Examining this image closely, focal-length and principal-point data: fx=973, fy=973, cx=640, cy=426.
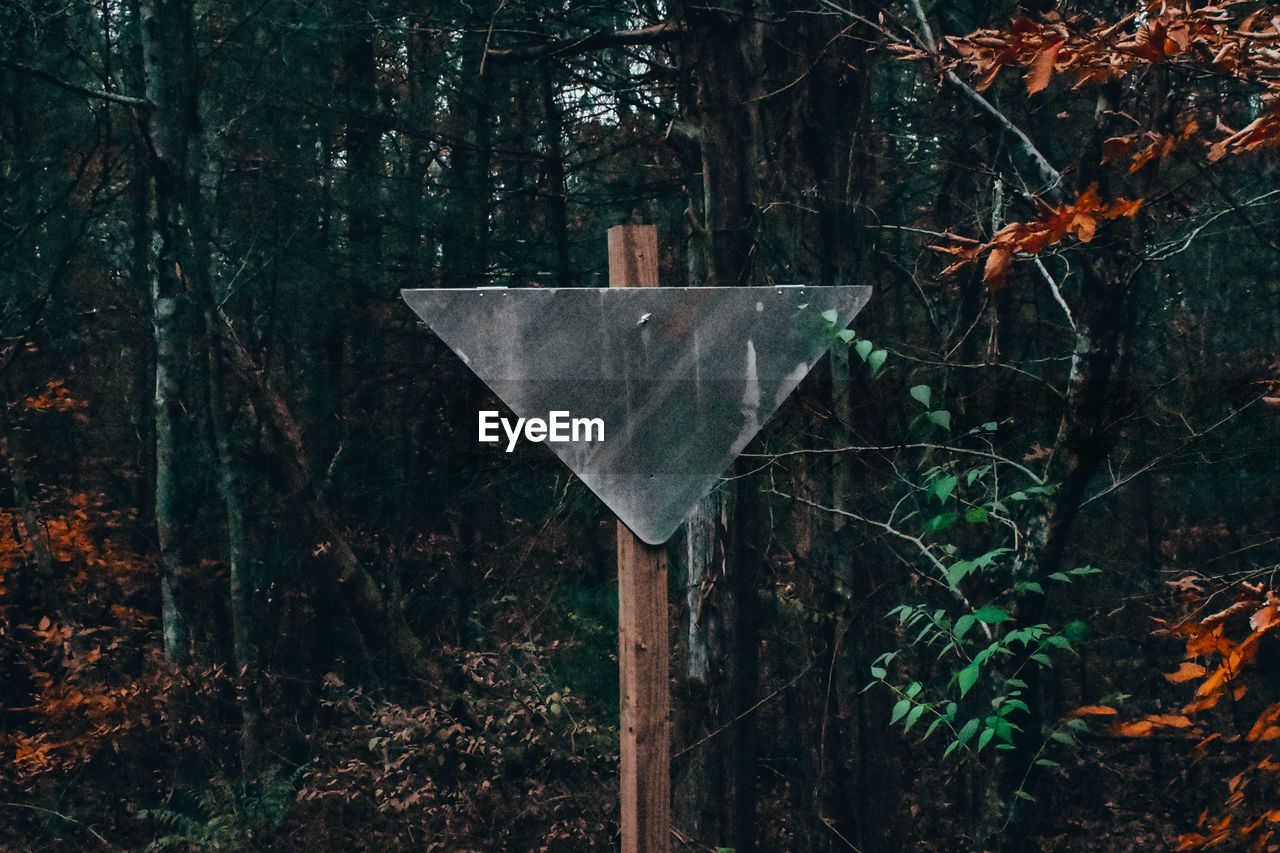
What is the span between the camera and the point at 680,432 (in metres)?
2.34

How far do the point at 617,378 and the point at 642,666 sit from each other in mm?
709

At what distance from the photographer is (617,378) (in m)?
2.32

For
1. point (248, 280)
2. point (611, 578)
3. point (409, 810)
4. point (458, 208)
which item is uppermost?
point (458, 208)

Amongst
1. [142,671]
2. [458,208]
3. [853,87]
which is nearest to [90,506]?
[142,671]

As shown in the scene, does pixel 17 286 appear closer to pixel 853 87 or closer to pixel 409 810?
pixel 409 810

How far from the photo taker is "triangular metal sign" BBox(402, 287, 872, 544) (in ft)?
7.60

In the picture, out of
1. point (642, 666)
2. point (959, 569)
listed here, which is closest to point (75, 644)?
point (642, 666)

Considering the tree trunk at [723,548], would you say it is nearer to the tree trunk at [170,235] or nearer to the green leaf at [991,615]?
the green leaf at [991,615]

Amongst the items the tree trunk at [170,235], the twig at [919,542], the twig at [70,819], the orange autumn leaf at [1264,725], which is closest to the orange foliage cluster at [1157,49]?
the orange autumn leaf at [1264,725]

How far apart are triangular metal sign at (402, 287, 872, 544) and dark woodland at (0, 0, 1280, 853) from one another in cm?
350

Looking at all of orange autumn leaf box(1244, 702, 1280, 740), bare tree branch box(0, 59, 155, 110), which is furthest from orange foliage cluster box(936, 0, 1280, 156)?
bare tree branch box(0, 59, 155, 110)

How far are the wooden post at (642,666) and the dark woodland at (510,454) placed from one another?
3.45 meters

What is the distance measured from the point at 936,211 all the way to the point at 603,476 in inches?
285

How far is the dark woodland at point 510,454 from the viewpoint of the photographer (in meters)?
6.18
